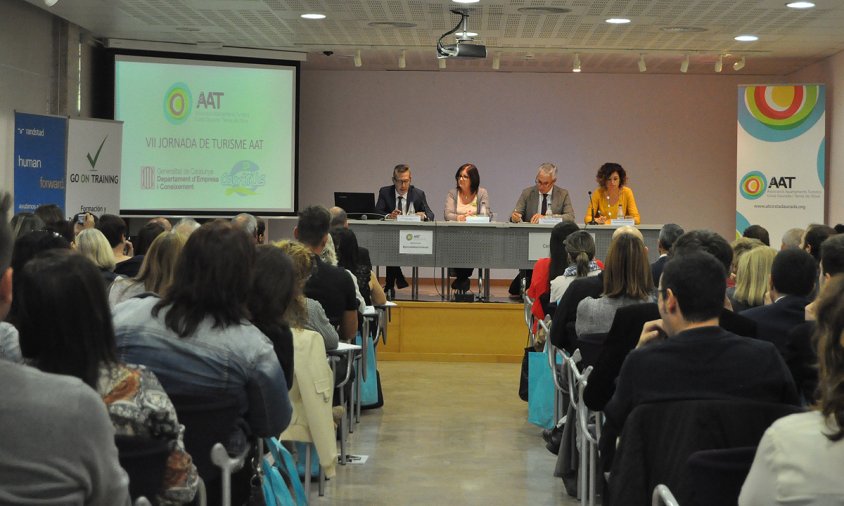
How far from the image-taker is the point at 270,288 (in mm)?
3676

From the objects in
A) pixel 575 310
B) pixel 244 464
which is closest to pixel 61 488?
pixel 244 464

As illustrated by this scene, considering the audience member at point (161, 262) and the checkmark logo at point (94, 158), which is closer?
the audience member at point (161, 262)

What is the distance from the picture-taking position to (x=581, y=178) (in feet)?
51.0

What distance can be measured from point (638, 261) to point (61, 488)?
3.33 m

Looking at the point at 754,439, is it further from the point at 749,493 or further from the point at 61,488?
the point at 61,488

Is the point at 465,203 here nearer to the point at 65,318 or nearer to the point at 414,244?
the point at 414,244

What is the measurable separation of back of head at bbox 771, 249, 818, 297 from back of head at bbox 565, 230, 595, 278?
74.0 inches

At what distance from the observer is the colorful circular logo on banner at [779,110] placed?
12875mm

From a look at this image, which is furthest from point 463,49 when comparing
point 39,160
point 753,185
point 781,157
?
point 781,157

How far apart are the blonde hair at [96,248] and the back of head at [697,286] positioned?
10.6 ft

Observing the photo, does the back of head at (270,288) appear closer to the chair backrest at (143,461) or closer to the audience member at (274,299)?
the audience member at (274,299)

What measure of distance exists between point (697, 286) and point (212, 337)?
1372 millimetres

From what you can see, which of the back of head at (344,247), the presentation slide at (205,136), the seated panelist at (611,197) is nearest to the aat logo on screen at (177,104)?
the presentation slide at (205,136)

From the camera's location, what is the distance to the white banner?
425 inches
